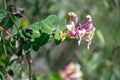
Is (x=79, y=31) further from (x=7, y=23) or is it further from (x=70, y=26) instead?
(x=7, y=23)

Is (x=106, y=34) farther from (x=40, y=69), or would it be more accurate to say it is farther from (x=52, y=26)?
(x=52, y=26)

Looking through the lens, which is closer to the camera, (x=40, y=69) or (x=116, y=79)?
(x=116, y=79)

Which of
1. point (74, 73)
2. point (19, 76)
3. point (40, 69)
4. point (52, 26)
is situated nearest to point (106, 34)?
point (40, 69)

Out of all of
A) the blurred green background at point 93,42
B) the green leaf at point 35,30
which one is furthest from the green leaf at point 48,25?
the blurred green background at point 93,42

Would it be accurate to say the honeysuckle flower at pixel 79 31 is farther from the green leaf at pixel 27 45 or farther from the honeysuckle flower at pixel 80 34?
the green leaf at pixel 27 45

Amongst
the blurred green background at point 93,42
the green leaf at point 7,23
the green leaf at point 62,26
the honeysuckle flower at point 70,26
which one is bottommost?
the honeysuckle flower at point 70,26

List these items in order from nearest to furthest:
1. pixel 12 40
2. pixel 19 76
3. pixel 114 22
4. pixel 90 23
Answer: pixel 90 23, pixel 12 40, pixel 19 76, pixel 114 22

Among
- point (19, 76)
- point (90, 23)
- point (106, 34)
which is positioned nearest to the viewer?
point (90, 23)

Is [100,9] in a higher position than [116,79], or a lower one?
higher
